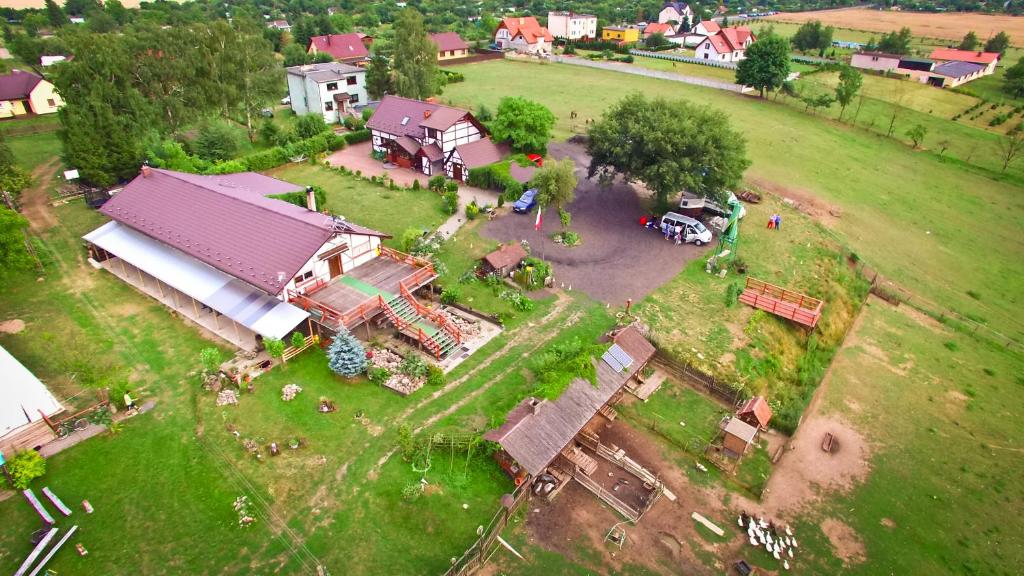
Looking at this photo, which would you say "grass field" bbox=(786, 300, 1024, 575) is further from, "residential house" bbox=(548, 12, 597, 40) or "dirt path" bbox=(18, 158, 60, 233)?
"residential house" bbox=(548, 12, 597, 40)

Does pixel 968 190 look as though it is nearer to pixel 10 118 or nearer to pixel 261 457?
pixel 261 457

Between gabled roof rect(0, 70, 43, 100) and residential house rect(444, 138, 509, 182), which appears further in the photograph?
gabled roof rect(0, 70, 43, 100)

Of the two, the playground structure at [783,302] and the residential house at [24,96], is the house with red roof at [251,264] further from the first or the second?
the residential house at [24,96]

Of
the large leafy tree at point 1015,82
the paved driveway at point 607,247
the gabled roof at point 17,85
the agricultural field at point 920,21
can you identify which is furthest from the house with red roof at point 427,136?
the agricultural field at point 920,21

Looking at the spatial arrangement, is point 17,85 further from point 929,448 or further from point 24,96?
point 929,448

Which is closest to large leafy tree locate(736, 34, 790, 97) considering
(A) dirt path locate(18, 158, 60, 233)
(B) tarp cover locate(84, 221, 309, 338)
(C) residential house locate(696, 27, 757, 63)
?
(C) residential house locate(696, 27, 757, 63)

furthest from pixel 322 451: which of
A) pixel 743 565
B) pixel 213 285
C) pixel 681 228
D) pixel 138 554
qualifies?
pixel 681 228
